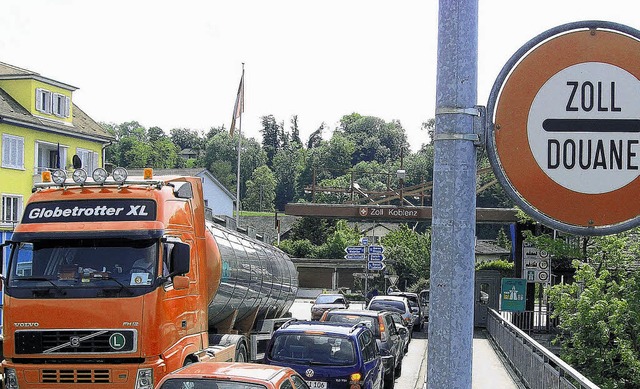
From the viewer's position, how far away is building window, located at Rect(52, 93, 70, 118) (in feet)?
156

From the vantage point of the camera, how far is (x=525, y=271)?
109 feet

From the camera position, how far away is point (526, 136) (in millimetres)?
2918

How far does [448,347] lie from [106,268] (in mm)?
9414

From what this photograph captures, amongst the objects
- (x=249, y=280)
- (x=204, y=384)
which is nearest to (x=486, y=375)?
(x=249, y=280)

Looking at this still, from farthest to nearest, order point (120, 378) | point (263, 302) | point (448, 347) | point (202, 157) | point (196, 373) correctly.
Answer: point (202, 157) < point (263, 302) < point (120, 378) < point (196, 373) < point (448, 347)

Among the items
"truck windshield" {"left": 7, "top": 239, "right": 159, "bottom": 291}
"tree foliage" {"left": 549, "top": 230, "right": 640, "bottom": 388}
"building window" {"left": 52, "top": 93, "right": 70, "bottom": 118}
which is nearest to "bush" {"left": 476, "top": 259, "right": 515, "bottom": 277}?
"tree foliage" {"left": 549, "top": 230, "right": 640, "bottom": 388}

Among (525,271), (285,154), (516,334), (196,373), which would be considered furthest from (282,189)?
(196,373)

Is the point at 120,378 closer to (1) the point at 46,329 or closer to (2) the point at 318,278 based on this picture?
(1) the point at 46,329

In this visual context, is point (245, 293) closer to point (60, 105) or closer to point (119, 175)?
point (119, 175)

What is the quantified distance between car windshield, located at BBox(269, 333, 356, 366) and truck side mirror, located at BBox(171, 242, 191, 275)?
2646 mm

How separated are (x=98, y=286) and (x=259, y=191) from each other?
470 ft

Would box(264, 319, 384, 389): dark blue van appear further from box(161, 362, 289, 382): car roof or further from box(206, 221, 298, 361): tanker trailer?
box(161, 362, 289, 382): car roof

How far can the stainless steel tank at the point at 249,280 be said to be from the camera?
15.4 metres

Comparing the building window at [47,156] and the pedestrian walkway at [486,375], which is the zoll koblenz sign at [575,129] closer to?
the pedestrian walkway at [486,375]
